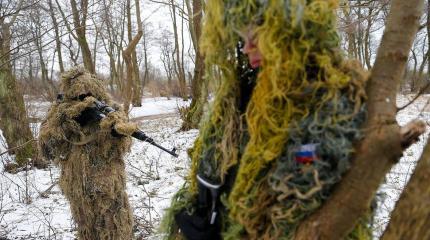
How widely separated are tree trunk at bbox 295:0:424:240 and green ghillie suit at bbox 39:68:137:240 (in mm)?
1951

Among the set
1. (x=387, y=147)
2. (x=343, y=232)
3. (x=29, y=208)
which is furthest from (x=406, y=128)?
(x=29, y=208)

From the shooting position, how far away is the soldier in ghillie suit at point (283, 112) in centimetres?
99

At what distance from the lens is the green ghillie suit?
2.76 metres

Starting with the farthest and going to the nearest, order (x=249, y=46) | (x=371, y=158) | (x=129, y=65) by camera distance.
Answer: (x=129, y=65), (x=249, y=46), (x=371, y=158)

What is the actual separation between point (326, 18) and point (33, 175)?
574 centimetres

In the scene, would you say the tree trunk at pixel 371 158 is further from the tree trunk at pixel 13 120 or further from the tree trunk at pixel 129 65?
the tree trunk at pixel 13 120

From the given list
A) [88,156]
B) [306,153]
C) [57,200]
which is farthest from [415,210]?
[57,200]

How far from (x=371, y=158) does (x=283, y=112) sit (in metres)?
0.25

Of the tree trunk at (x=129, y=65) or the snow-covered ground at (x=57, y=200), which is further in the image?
the tree trunk at (x=129, y=65)

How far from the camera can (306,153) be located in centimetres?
100

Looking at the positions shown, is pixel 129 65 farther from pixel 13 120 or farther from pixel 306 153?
pixel 306 153

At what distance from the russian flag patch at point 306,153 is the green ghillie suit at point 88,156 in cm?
190

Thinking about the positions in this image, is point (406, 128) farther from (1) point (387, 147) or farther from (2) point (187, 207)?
(2) point (187, 207)

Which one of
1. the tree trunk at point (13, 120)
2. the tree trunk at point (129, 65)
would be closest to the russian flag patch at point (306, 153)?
the tree trunk at point (129, 65)
